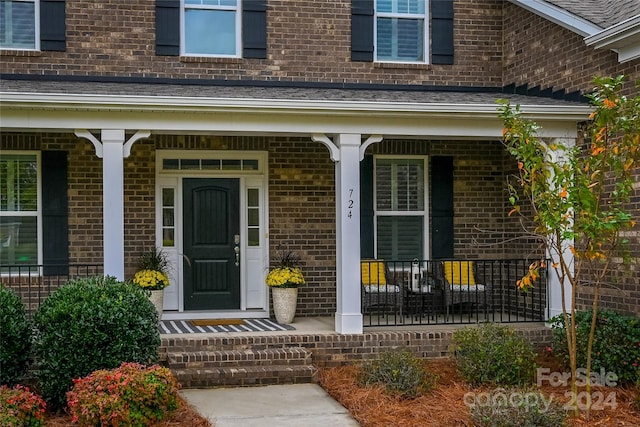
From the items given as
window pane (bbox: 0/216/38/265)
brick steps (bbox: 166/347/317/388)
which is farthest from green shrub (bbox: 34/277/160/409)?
window pane (bbox: 0/216/38/265)

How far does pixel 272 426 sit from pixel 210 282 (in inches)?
179

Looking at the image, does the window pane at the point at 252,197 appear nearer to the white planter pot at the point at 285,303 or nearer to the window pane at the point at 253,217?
the window pane at the point at 253,217

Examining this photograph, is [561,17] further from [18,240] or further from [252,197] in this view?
[18,240]

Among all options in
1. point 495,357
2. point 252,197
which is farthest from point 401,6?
point 495,357

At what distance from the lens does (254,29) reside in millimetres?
11742

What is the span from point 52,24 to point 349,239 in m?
5.12

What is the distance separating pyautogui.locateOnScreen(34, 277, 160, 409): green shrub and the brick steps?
4.18 feet

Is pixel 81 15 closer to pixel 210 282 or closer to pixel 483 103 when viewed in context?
pixel 210 282

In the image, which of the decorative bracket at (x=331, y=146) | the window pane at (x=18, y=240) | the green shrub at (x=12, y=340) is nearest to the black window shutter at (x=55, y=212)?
the window pane at (x=18, y=240)

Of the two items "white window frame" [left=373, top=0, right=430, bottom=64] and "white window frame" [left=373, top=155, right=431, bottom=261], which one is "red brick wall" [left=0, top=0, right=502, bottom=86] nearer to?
"white window frame" [left=373, top=0, right=430, bottom=64]

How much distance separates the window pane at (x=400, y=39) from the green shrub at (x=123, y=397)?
673 centimetres

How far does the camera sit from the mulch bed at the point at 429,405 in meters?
7.40

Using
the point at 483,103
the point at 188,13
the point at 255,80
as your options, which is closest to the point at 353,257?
the point at 483,103

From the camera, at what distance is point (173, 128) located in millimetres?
9633
